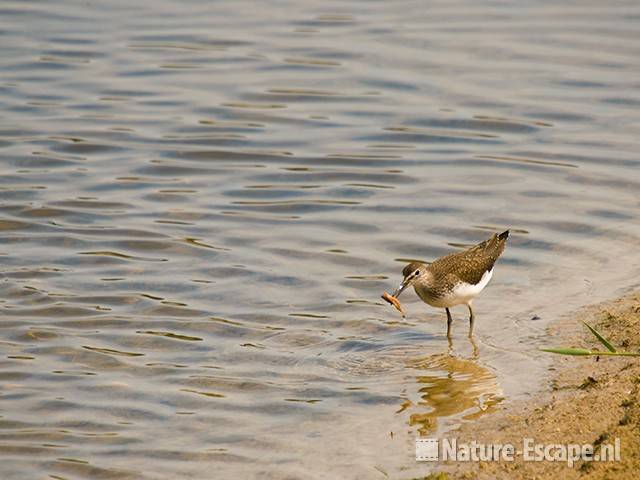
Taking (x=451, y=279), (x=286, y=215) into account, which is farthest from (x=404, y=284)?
(x=286, y=215)

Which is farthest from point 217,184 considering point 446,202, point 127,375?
point 127,375

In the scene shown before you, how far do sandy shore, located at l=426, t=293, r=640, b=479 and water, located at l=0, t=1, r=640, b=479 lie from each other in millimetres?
311

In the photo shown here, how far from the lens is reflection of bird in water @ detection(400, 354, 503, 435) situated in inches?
324

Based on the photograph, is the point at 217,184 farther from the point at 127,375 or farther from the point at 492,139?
the point at 127,375

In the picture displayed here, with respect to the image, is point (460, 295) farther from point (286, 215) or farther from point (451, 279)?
point (286, 215)

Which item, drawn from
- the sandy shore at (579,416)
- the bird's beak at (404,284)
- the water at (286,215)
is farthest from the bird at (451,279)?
the sandy shore at (579,416)

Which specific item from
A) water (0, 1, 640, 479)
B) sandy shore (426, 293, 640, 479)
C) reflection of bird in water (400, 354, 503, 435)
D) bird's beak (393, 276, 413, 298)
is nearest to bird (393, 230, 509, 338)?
bird's beak (393, 276, 413, 298)

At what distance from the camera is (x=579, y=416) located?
7.31 meters

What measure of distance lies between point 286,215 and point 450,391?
4.66 meters

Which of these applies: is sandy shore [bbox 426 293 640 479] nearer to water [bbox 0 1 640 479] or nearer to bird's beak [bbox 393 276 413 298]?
water [bbox 0 1 640 479]

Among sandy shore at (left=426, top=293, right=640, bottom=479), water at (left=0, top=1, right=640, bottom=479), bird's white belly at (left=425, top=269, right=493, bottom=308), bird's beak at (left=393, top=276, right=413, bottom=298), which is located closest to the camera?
sandy shore at (left=426, top=293, right=640, bottom=479)

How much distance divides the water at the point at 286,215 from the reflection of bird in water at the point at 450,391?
0.10 feet

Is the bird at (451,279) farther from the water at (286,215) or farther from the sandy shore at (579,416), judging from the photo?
the sandy shore at (579,416)

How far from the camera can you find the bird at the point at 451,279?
32.4 feet
